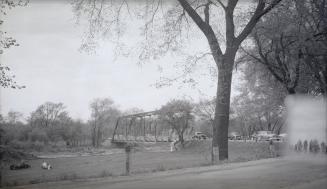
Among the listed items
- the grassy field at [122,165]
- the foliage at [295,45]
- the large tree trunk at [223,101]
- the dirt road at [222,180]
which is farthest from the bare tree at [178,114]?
the dirt road at [222,180]

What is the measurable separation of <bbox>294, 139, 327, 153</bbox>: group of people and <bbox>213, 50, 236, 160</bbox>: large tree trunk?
3203 millimetres

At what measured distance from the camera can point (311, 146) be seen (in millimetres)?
17125

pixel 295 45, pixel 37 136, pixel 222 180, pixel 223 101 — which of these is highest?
pixel 295 45

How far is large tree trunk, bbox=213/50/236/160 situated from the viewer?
749 inches

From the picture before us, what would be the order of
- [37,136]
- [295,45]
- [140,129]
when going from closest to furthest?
[295,45] < [37,136] < [140,129]

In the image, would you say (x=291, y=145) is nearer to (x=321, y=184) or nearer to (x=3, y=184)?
(x=321, y=184)

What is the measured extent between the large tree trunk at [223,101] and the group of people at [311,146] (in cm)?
320

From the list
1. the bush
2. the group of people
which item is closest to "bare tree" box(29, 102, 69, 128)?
the bush

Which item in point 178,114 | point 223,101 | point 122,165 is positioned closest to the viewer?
point 223,101

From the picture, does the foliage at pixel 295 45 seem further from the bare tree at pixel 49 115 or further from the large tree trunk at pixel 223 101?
the bare tree at pixel 49 115

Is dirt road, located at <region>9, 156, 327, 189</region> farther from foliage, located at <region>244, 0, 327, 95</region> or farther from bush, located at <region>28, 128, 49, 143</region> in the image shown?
bush, located at <region>28, 128, 49, 143</region>

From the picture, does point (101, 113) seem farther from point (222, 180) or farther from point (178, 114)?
point (222, 180)

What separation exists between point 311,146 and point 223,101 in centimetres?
423

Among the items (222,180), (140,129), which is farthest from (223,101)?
(140,129)
